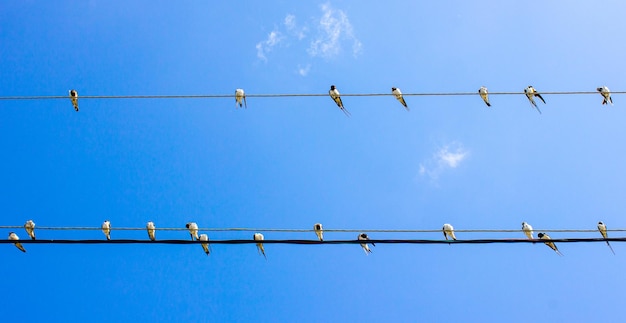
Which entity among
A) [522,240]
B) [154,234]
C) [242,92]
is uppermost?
[242,92]

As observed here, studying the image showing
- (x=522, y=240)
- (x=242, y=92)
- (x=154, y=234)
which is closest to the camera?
(x=522, y=240)

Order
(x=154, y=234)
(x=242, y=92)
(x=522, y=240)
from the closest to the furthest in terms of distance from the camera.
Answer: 1. (x=522, y=240)
2. (x=154, y=234)
3. (x=242, y=92)

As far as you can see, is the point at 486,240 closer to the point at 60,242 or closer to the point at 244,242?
the point at 244,242

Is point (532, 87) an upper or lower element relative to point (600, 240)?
upper

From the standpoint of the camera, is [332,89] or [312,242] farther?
[332,89]

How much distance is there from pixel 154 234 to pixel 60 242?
4.94 metres

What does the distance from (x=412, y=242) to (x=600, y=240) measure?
6.17 ft

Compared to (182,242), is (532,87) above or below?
above

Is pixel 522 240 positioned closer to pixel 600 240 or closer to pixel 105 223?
pixel 600 240

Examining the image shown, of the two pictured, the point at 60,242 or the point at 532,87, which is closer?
the point at 60,242

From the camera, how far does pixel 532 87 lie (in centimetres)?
1420

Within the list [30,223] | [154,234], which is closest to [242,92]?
[154,234]

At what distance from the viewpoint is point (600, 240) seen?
233 inches

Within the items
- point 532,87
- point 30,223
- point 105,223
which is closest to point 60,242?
point 105,223
